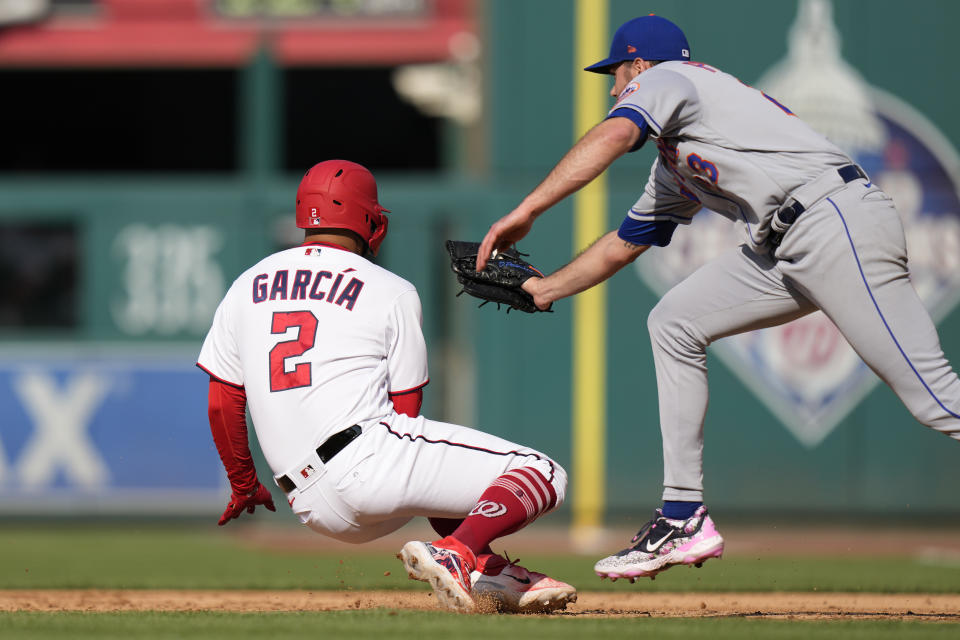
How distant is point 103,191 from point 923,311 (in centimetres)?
739

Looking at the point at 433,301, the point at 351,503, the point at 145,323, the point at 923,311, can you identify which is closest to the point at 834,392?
the point at 433,301

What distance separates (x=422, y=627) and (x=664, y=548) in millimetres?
1012

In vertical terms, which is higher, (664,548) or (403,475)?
(403,475)

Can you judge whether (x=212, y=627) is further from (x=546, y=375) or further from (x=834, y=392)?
(x=834, y=392)

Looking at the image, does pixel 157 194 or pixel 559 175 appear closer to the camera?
pixel 559 175

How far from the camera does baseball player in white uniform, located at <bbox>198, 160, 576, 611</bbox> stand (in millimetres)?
3787

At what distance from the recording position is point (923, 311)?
403 centimetres

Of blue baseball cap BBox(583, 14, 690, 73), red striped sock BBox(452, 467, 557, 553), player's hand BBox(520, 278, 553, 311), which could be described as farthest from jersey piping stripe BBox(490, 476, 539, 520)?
blue baseball cap BBox(583, 14, 690, 73)

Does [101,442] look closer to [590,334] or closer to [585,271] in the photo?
[590,334]

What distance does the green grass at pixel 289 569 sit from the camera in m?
5.96

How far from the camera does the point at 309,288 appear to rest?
12.7ft

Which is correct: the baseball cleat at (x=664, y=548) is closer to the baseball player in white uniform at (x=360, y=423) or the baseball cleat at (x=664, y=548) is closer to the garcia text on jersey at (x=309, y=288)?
the baseball player in white uniform at (x=360, y=423)

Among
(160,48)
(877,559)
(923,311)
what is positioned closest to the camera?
(923,311)

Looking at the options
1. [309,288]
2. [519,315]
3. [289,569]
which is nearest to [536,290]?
[309,288]
